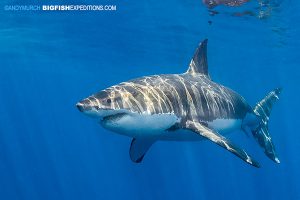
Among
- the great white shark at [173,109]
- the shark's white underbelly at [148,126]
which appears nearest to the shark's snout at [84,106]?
the great white shark at [173,109]

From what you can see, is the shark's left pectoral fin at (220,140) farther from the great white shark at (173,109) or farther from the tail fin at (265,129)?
the tail fin at (265,129)

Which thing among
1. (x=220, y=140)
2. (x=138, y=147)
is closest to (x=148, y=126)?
(x=220, y=140)

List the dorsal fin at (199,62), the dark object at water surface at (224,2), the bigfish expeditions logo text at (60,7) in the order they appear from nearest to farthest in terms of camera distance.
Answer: the dorsal fin at (199,62)
the dark object at water surface at (224,2)
the bigfish expeditions logo text at (60,7)

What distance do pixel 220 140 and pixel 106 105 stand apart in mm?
2200

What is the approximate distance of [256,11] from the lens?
60.0ft

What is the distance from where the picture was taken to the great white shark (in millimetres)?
5832

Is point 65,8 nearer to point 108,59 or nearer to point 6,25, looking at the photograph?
point 6,25

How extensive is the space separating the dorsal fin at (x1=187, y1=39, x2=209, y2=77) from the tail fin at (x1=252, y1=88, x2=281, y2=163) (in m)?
2.32

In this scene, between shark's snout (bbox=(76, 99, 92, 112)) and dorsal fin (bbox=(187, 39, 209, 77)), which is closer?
shark's snout (bbox=(76, 99, 92, 112))

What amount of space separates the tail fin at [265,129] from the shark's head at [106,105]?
619 centimetres

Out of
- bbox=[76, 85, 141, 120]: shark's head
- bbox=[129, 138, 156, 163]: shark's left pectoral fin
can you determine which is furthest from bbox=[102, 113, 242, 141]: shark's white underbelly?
bbox=[129, 138, 156, 163]: shark's left pectoral fin

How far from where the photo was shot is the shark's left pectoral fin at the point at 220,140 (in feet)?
20.8

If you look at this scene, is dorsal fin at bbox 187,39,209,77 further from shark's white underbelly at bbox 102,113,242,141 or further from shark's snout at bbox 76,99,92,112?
shark's snout at bbox 76,99,92,112

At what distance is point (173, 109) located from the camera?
699 cm
